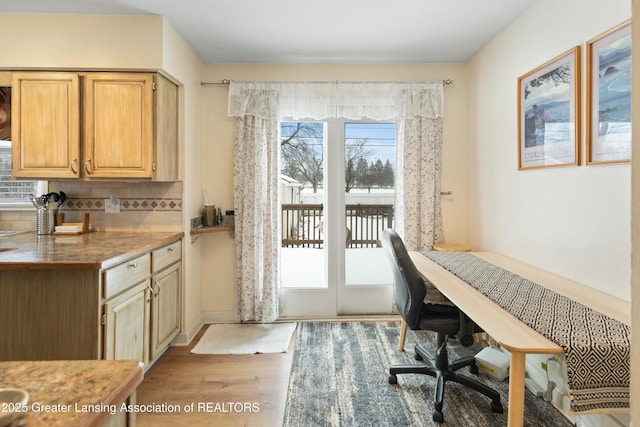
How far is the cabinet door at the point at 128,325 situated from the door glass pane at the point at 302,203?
1.43 m

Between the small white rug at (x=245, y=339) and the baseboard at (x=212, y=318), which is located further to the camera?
the baseboard at (x=212, y=318)

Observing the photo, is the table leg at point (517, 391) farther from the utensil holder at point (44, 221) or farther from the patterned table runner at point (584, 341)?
the utensil holder at point (44, 221)

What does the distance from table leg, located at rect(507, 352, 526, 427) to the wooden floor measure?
1241 mm

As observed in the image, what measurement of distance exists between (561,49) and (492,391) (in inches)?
80.0

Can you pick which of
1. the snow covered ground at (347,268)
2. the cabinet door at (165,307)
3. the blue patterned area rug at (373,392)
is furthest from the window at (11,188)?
the blue patterned area rug at (373,392)

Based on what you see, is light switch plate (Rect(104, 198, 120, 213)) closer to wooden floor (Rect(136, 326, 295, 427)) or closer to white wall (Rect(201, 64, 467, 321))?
white wall (Rect(201, 64, 467, 321))

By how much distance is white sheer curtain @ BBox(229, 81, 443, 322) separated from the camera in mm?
3258

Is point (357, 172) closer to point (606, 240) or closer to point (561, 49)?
point (561, 49)

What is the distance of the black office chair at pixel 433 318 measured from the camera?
1965mm

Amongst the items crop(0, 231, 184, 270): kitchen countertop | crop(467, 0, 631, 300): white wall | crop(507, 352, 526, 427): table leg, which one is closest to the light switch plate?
crop(0, 231, 184, 270): kitchen countertop

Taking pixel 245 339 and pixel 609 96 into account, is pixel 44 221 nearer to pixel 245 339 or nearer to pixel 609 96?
pixel 245 339

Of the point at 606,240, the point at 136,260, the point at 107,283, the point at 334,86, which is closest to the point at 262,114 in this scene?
the point at 334,86

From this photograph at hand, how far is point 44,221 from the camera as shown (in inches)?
105

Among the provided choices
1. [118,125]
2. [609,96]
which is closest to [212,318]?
[118,125]
